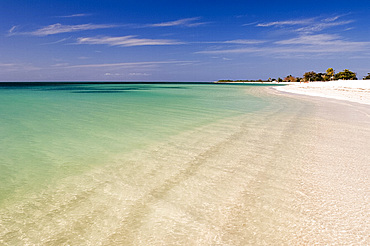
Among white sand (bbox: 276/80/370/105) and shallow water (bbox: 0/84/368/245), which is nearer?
shallow water (bbox: 0/84/368/245)

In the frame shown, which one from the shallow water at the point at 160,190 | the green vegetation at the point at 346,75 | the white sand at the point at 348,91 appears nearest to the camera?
the shallow water at the point at 160,190

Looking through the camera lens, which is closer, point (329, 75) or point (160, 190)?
point (160, 190)

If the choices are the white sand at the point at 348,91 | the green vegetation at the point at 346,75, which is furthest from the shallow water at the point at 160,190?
the green vegetation at the point at 346,75

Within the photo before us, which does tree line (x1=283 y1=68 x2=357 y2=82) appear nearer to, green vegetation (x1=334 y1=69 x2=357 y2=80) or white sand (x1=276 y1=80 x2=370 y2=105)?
green vegetation (x1=334 y1=69 x2=357 y2=80)

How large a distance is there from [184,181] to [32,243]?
2.31m

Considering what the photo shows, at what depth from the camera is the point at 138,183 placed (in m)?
4.27

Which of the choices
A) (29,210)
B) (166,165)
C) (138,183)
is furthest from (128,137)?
(29,210)

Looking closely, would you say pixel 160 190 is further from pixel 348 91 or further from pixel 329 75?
pixel 329 75

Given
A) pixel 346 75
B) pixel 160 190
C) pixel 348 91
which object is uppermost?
pixel 346 75

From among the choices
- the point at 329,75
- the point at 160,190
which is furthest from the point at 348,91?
the point at 329,75

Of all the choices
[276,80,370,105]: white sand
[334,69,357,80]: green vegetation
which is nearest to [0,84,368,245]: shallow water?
[276,80,370,105]: white sand

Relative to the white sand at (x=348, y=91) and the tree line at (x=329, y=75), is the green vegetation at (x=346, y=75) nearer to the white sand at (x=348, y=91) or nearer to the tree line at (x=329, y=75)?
the tree line at (x=329, y=75)

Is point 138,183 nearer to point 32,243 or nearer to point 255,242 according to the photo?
→ point 32,243

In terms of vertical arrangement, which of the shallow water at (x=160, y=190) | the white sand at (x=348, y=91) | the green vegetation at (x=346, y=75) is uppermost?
the green vegetation at (x=346, y=75)
